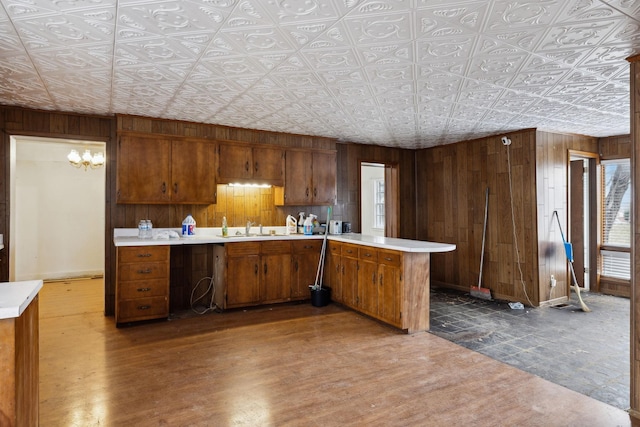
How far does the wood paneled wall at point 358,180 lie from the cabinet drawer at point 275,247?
4.56ft

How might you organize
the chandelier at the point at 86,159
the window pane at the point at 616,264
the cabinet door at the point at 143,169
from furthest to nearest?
1. the chandelier at the point at 86,159
2. the window pane at the point at 616,264
3. the cabinet door at the point at 143,169

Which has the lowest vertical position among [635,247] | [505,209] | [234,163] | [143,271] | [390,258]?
[143,271]

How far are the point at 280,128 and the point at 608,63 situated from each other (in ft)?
11.9

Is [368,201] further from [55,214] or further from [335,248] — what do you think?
[55,214]

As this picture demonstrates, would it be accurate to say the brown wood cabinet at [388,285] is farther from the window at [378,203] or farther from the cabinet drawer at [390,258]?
the window at [378,203]

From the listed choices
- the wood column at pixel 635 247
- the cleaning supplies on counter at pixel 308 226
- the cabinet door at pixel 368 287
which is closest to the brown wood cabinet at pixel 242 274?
the cleaning supplies on counter at pixel 308 226

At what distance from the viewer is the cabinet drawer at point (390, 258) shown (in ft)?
13.0

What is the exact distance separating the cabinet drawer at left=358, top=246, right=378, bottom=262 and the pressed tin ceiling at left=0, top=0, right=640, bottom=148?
5.31 ft

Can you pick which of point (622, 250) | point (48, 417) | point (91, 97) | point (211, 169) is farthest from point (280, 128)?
point (622, 250)

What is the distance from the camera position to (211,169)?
16.4ft

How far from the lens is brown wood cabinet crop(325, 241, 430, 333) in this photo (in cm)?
395

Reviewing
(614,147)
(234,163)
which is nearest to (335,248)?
(234,163)

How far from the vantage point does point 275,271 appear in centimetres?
507

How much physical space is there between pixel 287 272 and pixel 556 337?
3212mm
